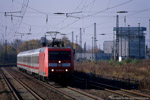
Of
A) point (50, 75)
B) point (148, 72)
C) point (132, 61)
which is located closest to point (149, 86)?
point (50, 75)

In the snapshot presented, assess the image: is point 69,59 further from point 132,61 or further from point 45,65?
point 132,61

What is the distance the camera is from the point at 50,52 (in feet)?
71.1

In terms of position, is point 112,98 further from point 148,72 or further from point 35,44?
point 35,44

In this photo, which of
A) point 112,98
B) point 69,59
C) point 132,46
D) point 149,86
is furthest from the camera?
point 132,46

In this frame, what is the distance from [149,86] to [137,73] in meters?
11.0

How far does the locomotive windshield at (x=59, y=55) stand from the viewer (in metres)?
21.6

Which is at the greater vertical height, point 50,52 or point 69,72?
point 50,52

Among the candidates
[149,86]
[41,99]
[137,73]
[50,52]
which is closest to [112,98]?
[41,99]

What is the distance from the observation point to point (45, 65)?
72.1 ft

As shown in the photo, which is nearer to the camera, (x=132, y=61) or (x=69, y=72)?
(x=69, y=72)

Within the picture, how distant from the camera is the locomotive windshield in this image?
21639 mm

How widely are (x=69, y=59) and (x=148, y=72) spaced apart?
1317cm

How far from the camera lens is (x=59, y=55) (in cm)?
2180

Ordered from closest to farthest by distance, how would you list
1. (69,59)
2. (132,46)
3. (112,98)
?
(112,98) < (69,59) < (132,46)
